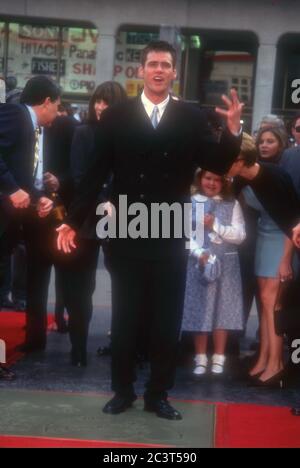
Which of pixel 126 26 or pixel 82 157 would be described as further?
pixel 126 26

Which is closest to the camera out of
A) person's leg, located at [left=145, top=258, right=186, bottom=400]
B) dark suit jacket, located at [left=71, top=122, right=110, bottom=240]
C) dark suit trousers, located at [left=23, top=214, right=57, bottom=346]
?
person's leg, located at [left=145, top=258, right=186, bottom=400]

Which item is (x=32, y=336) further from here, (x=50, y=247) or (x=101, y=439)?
(x=101, y=439)

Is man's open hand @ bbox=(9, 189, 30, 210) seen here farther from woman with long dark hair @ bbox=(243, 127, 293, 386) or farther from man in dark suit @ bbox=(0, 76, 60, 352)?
woman with long dark hair @ bbox=(243, 127, 293, 386)

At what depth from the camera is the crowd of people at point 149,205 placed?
4.95 m

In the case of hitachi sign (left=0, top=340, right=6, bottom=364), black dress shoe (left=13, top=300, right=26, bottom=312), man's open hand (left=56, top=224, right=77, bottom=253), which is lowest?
black dress shoe (left=13, top=300, right=26, bottom=312)

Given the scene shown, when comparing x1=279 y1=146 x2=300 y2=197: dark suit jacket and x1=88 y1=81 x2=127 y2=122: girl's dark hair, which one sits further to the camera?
x1=88 y1=81 x2=127 y2=122: girl's dark hair

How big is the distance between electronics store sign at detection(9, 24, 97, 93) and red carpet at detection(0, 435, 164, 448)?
1870cm

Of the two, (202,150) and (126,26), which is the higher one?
(126,26)

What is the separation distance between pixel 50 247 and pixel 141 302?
5.02 feet

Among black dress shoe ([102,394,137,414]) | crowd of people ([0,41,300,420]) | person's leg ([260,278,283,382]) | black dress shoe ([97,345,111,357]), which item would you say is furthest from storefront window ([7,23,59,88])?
black dress shoe ([102,394,137,414])

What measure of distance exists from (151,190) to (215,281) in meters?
1.45

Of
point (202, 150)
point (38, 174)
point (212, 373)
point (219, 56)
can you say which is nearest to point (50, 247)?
point (38, 174)

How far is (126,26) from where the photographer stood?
71.8 feet

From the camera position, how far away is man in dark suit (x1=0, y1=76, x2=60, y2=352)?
5.65 m
